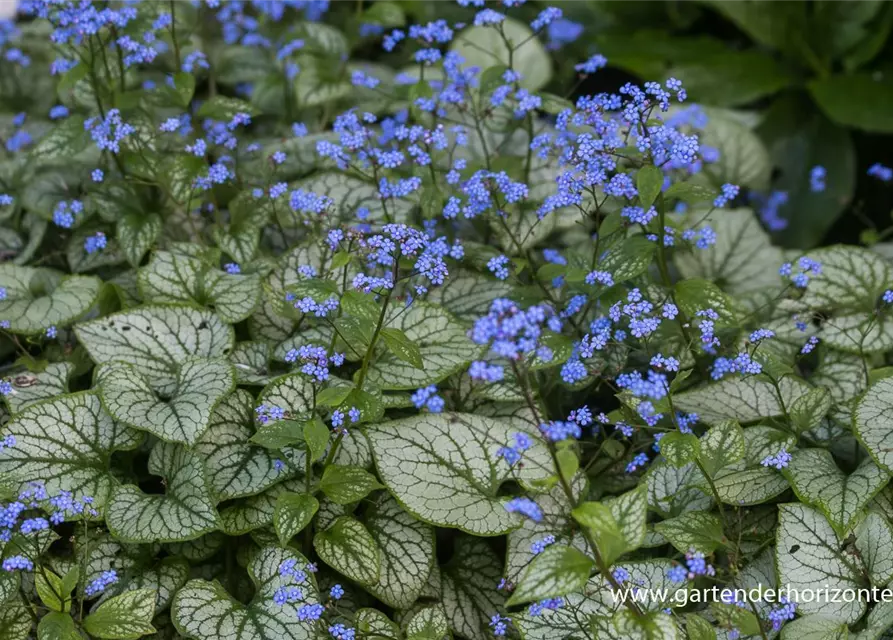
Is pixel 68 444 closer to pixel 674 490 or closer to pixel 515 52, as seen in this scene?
pixel 674 490

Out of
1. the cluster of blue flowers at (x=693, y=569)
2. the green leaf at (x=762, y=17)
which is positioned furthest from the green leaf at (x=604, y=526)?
the green leaf at (x=762, y=17)

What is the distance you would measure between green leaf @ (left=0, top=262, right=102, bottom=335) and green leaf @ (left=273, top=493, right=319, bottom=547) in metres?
1.06

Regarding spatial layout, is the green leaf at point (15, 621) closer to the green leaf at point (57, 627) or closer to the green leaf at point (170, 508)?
the green leaf at point (57, 627)

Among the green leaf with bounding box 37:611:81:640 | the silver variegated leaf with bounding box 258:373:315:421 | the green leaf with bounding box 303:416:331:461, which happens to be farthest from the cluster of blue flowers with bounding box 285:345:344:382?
the green leaf with bounding box 37:611:81:640

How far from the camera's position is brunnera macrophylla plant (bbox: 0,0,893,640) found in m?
2.43

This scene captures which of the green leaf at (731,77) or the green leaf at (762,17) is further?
the green leaf at (762,17)

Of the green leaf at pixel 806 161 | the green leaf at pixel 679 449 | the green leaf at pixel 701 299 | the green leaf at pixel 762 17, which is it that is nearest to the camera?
the green leaf at pixel 679 449

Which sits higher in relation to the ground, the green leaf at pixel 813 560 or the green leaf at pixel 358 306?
the green leaf at pixel 358 306

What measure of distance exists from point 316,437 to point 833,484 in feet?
4.69

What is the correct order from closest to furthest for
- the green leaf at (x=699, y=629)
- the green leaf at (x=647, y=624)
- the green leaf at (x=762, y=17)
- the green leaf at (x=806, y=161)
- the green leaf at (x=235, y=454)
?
1. the green leaf at (x=647, y=624)
2. the green leaf at (x=699, y=629)
3. the green leaf at (x=235, y=454)
4. the green leaf at (x=806, y=161)
5. the green leaf at (x=762, y=17)

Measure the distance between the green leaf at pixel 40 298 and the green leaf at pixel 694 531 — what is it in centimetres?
195

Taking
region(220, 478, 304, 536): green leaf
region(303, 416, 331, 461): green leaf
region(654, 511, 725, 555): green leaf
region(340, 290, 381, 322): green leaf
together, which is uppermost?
region(340, 290, 381, 322): green leaf

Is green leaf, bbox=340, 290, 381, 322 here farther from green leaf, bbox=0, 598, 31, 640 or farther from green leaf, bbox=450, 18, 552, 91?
green leaf, bbox=450, 18, 552, 91

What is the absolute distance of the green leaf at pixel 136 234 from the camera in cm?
331
